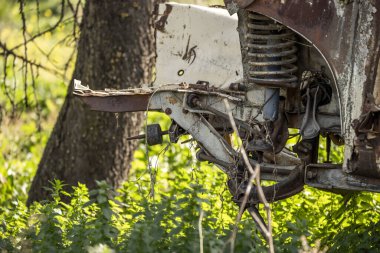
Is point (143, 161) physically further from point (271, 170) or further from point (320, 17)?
point (320, 17)

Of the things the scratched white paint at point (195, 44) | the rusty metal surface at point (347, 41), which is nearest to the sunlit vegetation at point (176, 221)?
the scratched white paint at point (195, 44)

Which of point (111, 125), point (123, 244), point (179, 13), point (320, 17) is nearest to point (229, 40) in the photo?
point (179, 13)

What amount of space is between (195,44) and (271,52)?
100 cm

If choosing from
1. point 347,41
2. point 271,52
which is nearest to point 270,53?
point 271,52

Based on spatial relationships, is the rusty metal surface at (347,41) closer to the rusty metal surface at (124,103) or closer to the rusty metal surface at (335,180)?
the rusty metal surface at (335,180)

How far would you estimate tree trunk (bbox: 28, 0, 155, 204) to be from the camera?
8406mm

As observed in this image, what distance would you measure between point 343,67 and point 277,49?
1.64 ft

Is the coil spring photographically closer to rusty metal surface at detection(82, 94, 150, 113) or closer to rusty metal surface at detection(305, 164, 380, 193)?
rusty metal surface at detection(305, 164, 380, 193)

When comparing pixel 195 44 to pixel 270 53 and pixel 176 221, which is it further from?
pixel 176 221

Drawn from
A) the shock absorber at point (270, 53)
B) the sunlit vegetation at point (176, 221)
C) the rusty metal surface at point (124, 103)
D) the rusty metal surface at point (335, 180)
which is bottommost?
the sunlit vegetation at point (176, 221)

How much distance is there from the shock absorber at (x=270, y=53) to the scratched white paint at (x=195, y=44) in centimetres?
69

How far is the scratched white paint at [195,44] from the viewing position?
646 cm

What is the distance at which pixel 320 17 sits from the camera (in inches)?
210

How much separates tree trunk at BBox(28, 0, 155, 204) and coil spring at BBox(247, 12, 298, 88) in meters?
2.83
